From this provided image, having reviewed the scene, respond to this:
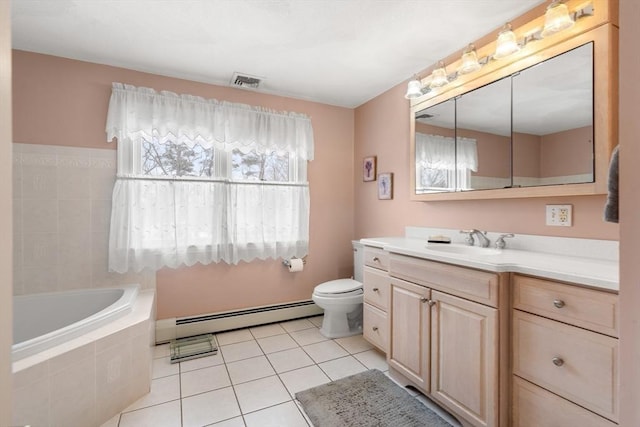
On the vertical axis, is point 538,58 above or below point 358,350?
above

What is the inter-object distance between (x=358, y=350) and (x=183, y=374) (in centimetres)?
127

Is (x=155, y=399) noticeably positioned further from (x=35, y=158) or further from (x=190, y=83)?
(x=190, y=83)

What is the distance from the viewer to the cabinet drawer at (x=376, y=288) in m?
2.07

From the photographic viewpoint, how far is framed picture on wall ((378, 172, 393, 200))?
2742 millimetres

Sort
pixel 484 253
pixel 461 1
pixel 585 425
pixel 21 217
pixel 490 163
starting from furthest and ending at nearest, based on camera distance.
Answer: pixel 21 217, pixel 490 163, pixel 484 253, pixel 461 1, pixel 585 425

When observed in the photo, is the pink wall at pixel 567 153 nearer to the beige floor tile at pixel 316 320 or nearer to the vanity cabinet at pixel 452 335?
the vanity cabinet at pixel 452 335

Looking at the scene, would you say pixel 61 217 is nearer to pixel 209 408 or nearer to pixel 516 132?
pixel 209 408

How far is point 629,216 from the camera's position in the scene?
1.66ft

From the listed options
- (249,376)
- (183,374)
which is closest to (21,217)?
(183,374)

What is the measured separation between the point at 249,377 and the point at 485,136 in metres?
2.24

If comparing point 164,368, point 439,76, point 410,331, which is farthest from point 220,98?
point 410,331

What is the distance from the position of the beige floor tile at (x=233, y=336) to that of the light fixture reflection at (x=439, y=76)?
2.52 meters

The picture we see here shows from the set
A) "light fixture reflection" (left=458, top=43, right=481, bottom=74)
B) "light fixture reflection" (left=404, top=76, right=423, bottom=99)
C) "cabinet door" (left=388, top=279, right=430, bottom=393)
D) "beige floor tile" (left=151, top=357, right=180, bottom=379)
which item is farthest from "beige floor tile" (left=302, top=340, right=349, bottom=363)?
"light fixture reflection" (left=458, top=43, right=481, bottom=74)

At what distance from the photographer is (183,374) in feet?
6.66
